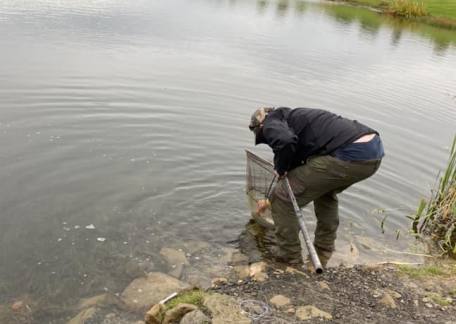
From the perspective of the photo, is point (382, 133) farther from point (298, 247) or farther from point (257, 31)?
point (257, 31)

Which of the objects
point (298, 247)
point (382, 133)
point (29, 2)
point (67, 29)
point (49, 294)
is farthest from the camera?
point (29, 2)

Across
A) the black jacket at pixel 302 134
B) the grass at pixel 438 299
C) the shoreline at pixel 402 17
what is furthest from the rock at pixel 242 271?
the shoreline at pixel 402 17

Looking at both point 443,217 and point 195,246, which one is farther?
point 443,217

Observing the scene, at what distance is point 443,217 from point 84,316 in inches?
229

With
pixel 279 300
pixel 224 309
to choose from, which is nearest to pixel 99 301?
pixel 224 309

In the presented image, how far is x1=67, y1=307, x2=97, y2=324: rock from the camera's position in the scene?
5466mm

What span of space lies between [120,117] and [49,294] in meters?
6.58

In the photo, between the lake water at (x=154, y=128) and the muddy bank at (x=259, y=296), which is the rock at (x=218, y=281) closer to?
the muddy bank at (x=259, y=296)

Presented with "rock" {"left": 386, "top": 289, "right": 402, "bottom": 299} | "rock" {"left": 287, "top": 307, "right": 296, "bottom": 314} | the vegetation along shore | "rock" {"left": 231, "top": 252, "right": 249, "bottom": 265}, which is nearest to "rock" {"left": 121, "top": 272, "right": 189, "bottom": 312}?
"rock" {"left": 231, "top": 252, "right": 249, "bottom": 265}

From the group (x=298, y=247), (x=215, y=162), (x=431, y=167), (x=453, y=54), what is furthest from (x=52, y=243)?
(x=453, y=54)

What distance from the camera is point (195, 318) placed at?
4.86 meters

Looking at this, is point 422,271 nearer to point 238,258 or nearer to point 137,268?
point 238,258

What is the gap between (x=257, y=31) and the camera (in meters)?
27.3

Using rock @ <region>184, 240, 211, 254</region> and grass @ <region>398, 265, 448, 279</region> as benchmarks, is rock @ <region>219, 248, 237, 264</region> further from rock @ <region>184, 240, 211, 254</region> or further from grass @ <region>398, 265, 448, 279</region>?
grass @ <region>398, 265, 448, 279</region>
